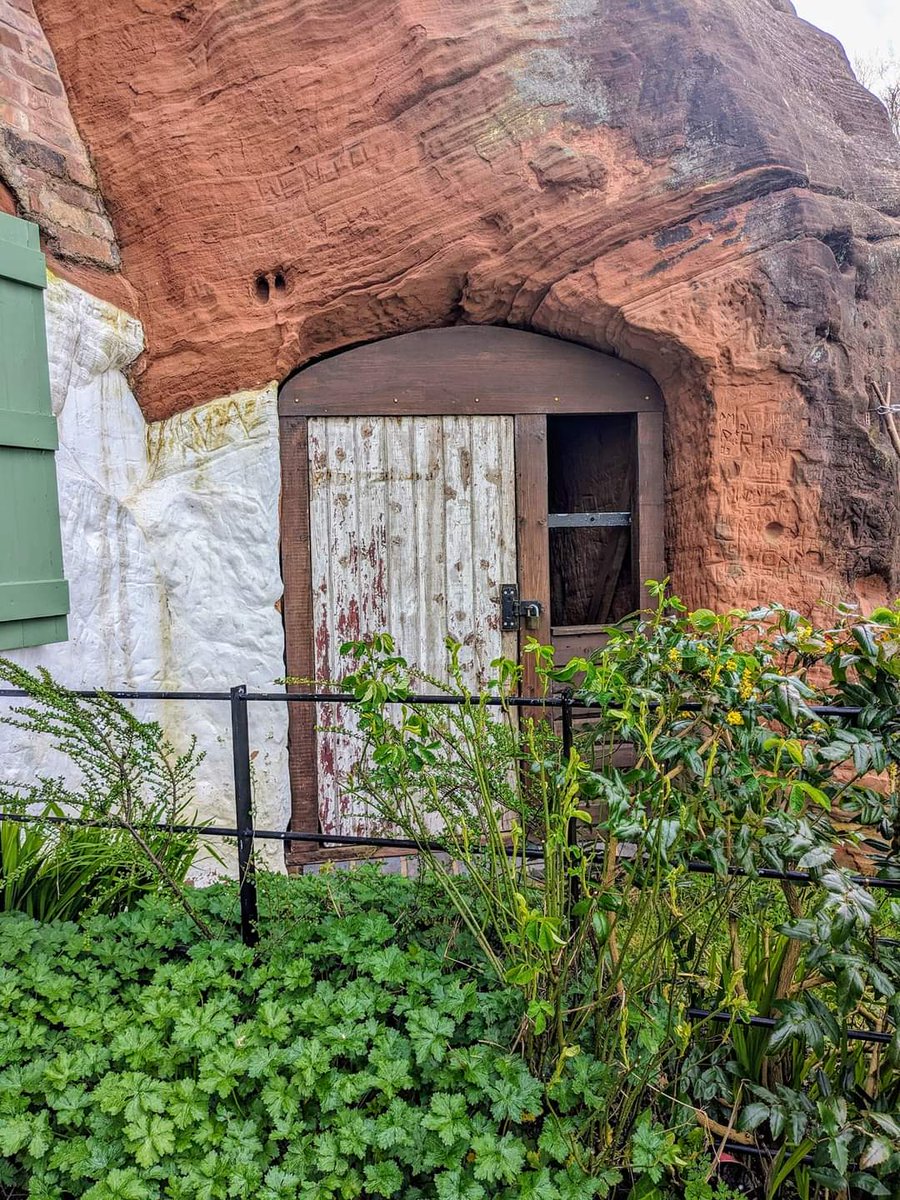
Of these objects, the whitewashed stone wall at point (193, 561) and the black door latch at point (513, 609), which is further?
the black door latch at point (513, 609)

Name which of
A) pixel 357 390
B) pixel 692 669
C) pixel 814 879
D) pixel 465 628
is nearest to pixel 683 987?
pixel 814 879

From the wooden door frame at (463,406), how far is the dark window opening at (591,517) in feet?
0.41

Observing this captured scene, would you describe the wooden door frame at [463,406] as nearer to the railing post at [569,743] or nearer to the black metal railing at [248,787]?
the black metal railing at [248,787]

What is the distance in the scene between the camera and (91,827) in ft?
7.75

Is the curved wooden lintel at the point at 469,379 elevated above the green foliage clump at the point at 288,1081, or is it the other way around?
the curved wooden lintel at the point at 469,379

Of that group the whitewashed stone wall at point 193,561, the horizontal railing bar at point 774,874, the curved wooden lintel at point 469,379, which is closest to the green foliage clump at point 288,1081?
the horizontal railing bar at point 774,874

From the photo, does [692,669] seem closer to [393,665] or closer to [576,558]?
[393,665]

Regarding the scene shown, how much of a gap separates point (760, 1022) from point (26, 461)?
110 inches

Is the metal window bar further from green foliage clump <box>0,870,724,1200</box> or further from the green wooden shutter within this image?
green foliage clump <box>0,870,724,1200</box>

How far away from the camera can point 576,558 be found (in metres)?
4.27

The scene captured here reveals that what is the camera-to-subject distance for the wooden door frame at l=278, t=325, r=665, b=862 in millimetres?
3578

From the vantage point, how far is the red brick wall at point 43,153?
9.76 ft

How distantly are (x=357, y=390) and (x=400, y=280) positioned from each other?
19.4 inches

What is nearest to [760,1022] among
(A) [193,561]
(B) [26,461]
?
(A) [193,561]
